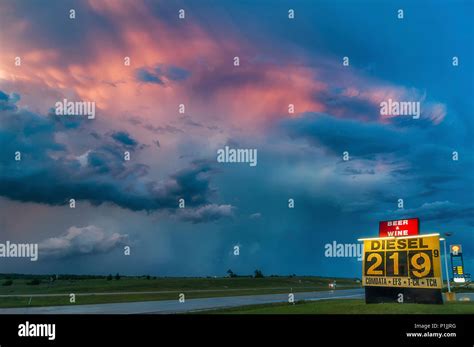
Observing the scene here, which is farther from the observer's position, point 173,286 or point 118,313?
point 173,286

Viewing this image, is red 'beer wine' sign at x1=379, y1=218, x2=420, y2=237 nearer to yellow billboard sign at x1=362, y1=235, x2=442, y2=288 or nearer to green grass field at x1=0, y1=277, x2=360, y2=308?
yellow billboard sign at x1=362, y1=235, x2=442, y2=288

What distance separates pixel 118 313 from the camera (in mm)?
8664

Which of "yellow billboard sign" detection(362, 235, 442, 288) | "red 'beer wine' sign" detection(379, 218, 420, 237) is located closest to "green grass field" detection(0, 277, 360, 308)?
"yellow billboard sign" detection(362, 235, 442, 288)

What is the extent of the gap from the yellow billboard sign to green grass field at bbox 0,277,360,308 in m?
2.06

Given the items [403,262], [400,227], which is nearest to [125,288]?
[400,227]

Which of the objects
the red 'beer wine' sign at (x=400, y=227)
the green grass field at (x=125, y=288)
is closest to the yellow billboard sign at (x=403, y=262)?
the red 'beer wine' sign at (x=400, y=227)

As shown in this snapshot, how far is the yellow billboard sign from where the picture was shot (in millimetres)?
10969

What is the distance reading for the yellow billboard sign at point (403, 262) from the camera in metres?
11.0

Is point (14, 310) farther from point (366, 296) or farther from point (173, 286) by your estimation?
point (366, 296)

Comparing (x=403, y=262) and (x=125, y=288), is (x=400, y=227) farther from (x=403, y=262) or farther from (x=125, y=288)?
(x=125, y=288)

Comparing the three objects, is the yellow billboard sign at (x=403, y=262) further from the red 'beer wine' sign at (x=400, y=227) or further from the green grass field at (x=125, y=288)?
the green grass field at (x=125, y=288)
